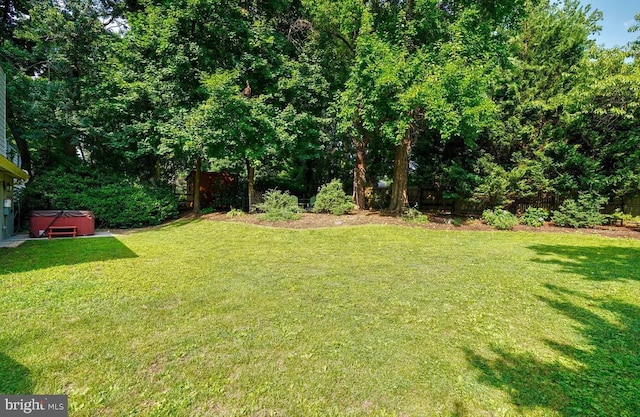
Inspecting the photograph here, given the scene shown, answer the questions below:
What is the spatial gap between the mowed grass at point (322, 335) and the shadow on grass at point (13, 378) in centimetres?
1

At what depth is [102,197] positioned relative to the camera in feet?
38.1

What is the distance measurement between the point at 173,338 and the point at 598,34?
17.8 meters

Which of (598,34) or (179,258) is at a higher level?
(598,34)

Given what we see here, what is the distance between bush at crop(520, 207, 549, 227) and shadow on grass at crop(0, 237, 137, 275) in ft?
40.6

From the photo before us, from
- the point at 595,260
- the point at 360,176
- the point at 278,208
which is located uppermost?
the point at 360,176

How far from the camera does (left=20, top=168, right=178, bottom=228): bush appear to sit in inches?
431

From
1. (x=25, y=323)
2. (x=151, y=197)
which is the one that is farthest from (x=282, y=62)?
(x=25, y=323)

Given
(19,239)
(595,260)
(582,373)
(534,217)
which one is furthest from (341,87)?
(582,373)

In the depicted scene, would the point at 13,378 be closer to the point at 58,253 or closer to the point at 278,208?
the point at 58,253

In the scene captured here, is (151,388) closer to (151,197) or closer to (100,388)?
(100,388)

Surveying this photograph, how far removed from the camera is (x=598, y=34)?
12.7m

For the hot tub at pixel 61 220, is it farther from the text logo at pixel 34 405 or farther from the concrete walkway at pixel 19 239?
the text logo at pixel 34 405

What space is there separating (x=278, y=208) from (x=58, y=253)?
6.70 meters

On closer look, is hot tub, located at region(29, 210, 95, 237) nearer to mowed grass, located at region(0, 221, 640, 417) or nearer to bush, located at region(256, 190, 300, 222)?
mowed grass, located at region(0, 221, 640, 417)
